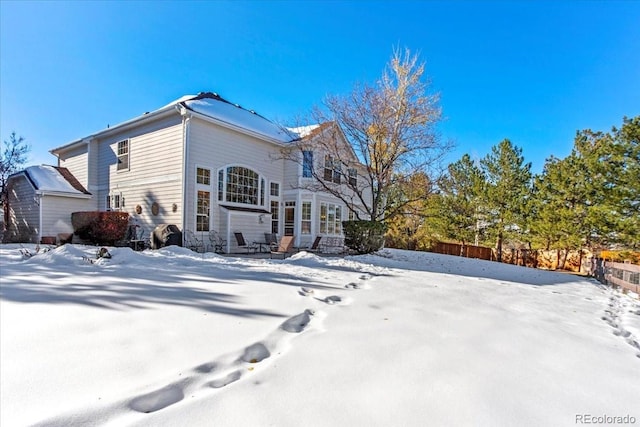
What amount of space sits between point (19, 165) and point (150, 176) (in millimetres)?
16155

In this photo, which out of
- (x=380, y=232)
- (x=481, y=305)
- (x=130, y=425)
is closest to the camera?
(x=130, y=425)

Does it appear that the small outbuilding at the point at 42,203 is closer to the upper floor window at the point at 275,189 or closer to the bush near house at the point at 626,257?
the upper floor window at the point at 275,189

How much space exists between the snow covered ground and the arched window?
790cm

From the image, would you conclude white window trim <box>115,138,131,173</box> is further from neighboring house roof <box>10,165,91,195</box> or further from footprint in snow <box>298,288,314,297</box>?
footprint in snow <box>298,288,314,297</box>

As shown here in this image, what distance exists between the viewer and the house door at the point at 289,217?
14.9 meters

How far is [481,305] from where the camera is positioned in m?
4.64

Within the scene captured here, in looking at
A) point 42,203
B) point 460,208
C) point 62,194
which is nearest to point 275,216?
point 62,194

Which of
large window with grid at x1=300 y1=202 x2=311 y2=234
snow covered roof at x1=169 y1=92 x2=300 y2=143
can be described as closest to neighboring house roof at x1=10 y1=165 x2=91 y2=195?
snow covered roof at x1=169 y1=92 x2=300 y2=143

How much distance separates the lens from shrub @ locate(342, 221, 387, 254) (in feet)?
38.0

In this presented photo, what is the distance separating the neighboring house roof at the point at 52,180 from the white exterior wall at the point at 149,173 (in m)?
1.20

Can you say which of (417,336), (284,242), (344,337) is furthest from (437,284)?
(284,242)

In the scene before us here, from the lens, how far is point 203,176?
1191cm

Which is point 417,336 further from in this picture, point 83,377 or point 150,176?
point 150,176

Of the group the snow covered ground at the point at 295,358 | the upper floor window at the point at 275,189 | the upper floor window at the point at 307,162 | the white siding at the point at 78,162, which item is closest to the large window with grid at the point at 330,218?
the upper floor window at the point at 307,162
